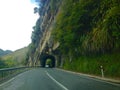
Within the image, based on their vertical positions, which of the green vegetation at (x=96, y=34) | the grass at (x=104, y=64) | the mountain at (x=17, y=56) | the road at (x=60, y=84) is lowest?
the road at (x=60, y=84)

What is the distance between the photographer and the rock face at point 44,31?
80450 millimetres

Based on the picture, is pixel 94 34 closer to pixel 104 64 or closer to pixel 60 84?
pixel 104 64

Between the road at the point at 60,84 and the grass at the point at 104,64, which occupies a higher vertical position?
the grass at the point at 104,64

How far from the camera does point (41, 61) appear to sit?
324 feet

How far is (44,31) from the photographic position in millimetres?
93688

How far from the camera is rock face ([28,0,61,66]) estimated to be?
8045cm

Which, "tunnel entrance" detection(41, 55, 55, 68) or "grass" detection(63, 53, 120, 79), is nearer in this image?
"grass" detection(63, 53, 120, 79)

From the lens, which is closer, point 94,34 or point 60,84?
point 60,84

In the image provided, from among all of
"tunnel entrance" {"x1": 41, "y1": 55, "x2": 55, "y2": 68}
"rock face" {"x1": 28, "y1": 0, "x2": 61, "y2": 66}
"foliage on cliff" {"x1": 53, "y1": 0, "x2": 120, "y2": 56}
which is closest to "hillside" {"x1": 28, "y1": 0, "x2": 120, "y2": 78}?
"foliage on cliff" {"x1": 53, "y1": 0, "x2": 120, "y2": 56}

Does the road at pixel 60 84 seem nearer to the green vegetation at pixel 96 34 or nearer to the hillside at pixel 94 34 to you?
the hillside at pixel 94 34

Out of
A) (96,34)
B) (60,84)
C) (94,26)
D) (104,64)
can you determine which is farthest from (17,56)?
(60,84)

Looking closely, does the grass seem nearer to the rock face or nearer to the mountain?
the rock face

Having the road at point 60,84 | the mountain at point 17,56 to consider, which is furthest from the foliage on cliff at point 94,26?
the mountain at point 17,56

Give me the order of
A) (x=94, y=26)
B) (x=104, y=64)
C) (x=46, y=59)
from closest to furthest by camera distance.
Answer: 1. (x=104, y=64)
2. (x=94, y=26)
3. (x=46, y=59)
